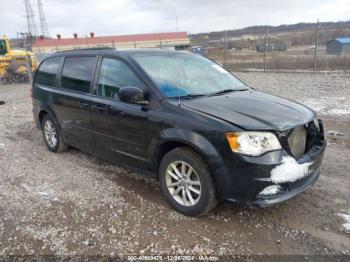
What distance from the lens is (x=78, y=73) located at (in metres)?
4.59

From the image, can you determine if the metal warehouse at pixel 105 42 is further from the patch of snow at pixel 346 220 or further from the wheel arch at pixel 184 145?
the patch of snow at pixel 346 220

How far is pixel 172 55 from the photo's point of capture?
14.0ft

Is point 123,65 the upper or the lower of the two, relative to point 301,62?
upper

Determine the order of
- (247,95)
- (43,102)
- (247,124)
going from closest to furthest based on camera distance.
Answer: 1. (247,124)
2. (247,95)
3. (43,102)

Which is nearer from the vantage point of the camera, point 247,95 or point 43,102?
point 247,95

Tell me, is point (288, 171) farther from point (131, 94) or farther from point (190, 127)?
point (131, 94)

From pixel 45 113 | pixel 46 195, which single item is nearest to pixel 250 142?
pixel 46 195

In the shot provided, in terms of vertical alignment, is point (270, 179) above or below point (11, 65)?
below

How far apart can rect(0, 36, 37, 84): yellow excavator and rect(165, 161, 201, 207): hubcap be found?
16.6 meters

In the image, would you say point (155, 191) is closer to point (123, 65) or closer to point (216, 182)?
point (216, 182)

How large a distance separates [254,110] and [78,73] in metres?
2.73

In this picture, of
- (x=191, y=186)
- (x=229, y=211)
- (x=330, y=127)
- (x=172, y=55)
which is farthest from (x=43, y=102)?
(x=330, y=127)

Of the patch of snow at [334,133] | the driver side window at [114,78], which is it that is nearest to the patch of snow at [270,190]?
the driver side window at [114,78]

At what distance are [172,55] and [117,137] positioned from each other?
1371 mm
